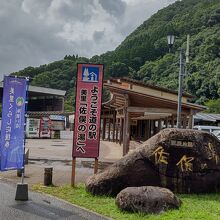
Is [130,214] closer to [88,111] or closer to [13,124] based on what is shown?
[13,124]

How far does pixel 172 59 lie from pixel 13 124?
46427 mm

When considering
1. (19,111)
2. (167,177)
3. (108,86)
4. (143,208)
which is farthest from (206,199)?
(108,86)

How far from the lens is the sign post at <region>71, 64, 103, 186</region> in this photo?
34.0ft

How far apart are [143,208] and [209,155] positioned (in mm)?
3069

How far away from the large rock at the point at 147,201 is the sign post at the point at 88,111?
3139 mm

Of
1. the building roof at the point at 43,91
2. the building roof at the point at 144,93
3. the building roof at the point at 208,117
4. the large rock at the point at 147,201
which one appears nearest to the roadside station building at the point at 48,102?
the building roof at the point at 43,91

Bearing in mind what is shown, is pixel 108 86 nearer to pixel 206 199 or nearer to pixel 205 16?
pixel 206 199

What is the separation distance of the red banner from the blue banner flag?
175 cm

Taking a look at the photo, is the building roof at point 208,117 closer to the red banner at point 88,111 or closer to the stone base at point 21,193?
the red banner at point 88,111

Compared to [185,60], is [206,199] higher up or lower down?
lower down

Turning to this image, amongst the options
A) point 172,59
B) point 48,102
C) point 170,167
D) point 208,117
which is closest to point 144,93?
point 170,167

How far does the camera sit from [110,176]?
8.95 m

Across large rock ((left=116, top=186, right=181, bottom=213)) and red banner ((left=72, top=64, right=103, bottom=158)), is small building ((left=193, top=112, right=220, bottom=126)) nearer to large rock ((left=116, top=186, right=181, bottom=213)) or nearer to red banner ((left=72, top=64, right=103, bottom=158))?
red banner ((left=72, top=64, right=103, bottom=158))

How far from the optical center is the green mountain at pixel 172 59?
59763mm
